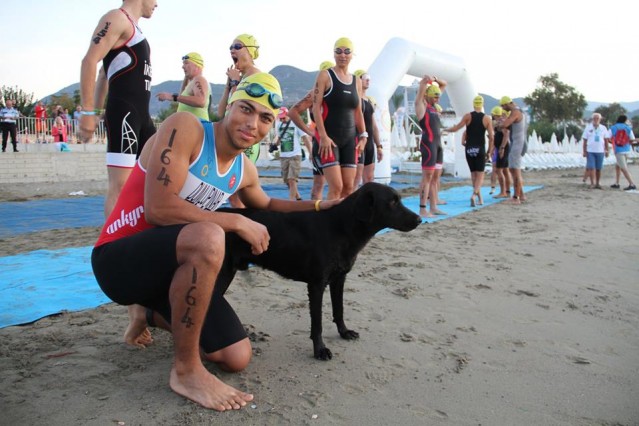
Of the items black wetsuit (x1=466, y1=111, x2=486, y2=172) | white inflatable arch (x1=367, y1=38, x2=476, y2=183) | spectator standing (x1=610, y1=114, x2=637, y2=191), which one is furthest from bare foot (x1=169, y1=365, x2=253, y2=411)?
spectator standing (x1=610, y1=114, x2=637, y2=191)

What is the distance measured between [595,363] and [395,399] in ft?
3.70

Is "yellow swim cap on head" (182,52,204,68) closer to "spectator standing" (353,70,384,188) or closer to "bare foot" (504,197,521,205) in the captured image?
"spectator standing" (353,70,384,188)

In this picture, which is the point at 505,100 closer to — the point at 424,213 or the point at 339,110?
the point at 424,213

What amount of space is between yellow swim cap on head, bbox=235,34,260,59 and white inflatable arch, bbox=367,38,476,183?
7.97 m

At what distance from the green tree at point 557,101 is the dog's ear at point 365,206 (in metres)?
64.8

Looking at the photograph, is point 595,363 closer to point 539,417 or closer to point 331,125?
point 539,417

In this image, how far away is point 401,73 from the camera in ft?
44.1

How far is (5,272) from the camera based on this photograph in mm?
4055

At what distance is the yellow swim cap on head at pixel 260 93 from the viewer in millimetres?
2326

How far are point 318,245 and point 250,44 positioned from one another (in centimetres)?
279

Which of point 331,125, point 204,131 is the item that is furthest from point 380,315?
point 331,125

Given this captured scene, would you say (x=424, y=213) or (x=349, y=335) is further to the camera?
(x=424, y=213)

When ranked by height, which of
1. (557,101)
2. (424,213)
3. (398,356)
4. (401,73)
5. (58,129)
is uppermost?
(557,101)

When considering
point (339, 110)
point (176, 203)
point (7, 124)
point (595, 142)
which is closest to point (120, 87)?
point (176, 203)
